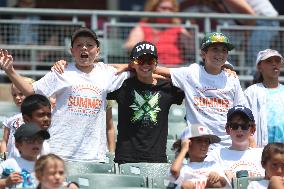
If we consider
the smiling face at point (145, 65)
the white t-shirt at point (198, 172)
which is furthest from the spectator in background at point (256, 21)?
the white t-shirt at point (198, 172)

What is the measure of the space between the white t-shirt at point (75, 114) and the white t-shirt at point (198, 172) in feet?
4.38

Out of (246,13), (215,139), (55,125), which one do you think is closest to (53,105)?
(55,125)

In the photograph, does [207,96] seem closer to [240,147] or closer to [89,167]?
[240,147]

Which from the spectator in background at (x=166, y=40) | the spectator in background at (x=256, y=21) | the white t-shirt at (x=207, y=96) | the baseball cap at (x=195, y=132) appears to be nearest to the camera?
the baseball cap at (x=195, y=132)

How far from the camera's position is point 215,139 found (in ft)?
35.0

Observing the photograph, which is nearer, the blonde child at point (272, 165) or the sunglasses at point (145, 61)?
the blonde child at point (272, 165)

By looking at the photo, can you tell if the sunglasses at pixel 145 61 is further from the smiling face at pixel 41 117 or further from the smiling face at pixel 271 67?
the smiling face at pixel 271 67

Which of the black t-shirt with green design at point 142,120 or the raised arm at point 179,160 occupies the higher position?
the black t-shirt with green design at point 142,120

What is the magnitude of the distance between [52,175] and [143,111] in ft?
7.96

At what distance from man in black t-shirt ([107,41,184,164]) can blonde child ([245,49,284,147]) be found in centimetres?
102

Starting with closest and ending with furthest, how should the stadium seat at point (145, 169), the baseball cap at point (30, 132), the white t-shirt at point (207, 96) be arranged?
the baseball cap at point (30, 132)
the stadium seat at point (145, 169)
the white t-shirt at point (207, 96)

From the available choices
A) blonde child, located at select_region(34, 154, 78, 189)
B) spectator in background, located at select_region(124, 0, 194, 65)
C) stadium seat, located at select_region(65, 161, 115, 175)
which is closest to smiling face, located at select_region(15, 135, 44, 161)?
blonde child, located at select_region(34, 154, 78, 189)

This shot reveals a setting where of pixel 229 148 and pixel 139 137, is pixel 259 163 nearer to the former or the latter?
pixel 229 148

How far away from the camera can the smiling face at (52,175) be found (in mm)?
9391
